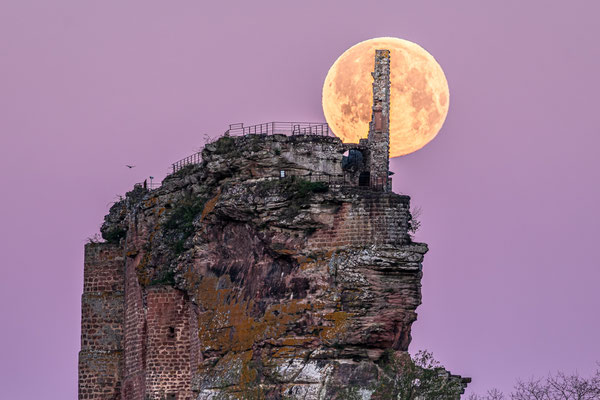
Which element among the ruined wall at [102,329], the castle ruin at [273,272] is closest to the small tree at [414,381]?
the castle ruin at [273,272]

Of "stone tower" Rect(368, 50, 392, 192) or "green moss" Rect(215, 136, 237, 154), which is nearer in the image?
"stone tower" Rect(368, 50, 392, 192)

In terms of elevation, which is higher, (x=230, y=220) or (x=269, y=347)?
(x=230, y=220)

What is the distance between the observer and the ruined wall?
410ft

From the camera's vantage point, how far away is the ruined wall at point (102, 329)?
4924 inches

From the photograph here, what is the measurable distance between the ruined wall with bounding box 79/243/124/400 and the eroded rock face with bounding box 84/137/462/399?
236cm

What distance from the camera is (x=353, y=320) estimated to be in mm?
108000

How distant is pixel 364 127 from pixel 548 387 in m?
17.0

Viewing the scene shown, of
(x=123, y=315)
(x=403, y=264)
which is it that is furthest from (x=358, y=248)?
(x=123, y=315)

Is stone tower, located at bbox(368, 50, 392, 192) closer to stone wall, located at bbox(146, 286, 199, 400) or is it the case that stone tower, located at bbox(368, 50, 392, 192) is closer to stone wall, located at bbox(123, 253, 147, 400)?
stone wall, located at bbox(146, 286, 199, 400)

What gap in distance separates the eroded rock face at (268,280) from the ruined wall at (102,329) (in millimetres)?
2359

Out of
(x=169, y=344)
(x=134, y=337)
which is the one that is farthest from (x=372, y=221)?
(x=134, y=337)

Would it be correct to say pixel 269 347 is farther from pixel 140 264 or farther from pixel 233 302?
pixel 140 264

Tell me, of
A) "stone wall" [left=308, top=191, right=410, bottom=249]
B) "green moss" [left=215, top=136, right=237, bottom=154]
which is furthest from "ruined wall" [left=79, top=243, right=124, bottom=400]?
"stone wall" [left=308, top=191, right=410, bottom=249]

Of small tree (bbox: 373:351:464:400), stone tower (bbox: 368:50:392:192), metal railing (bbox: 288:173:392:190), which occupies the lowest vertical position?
small tree (bbox: 373:351:464:400)
